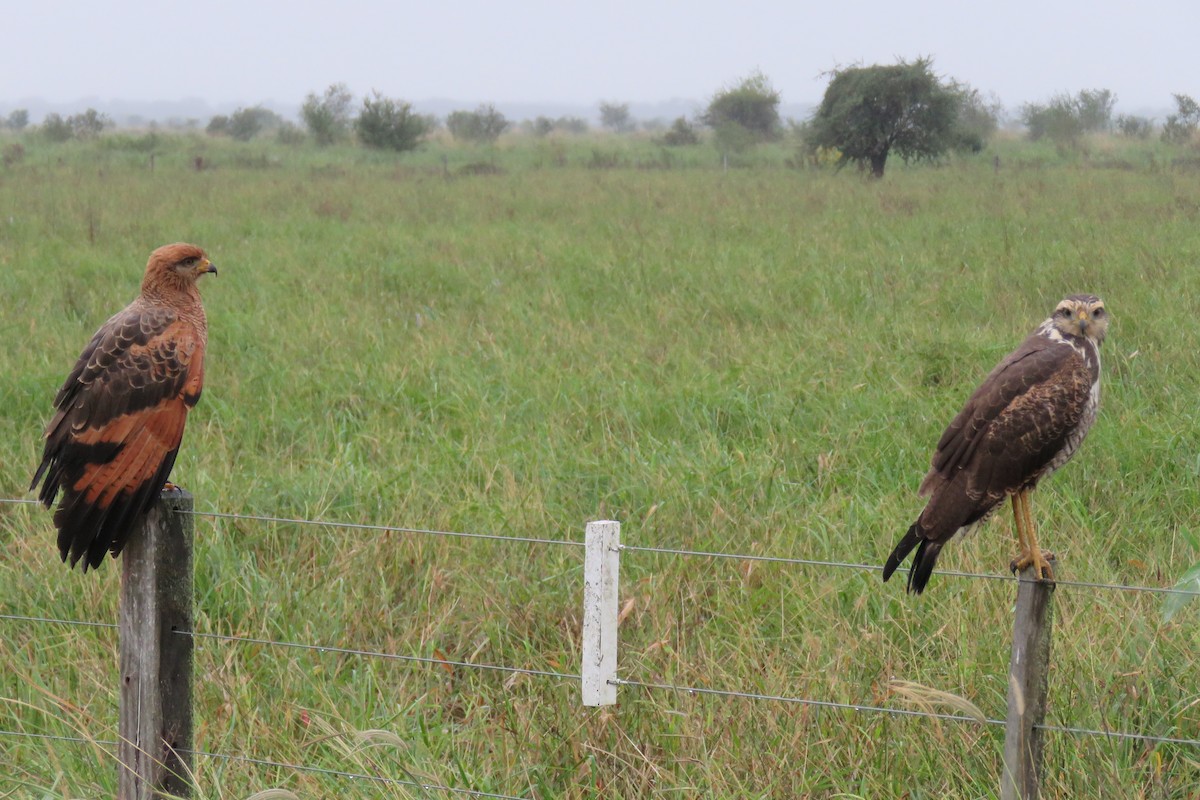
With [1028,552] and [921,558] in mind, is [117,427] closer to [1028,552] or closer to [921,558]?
[921,558]

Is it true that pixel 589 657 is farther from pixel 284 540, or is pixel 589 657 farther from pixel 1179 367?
pixel 1179 367

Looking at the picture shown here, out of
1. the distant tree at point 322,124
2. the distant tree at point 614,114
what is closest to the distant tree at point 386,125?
the distant tree at point 322,124

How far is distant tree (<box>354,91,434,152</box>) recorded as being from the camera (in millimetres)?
33781

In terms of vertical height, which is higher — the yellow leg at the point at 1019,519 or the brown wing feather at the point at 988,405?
the brown wing feather at the point at 988,405

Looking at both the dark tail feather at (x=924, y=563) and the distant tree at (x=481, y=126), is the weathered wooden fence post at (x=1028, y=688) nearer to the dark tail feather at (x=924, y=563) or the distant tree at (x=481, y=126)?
the dark tail feather at (x=924, y=563)

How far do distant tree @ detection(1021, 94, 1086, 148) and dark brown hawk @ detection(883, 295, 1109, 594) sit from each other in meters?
33.1

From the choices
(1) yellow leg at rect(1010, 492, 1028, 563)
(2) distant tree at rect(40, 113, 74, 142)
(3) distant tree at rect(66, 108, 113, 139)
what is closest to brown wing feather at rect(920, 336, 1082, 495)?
(1) yellow leg at rect(1010, 492, 1028, 563)

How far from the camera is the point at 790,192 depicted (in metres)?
16.5

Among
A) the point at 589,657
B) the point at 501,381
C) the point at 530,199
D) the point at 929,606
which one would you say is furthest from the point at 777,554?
the point at 530,199

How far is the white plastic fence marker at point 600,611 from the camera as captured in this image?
235cm

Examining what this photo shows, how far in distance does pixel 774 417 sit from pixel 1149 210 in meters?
8.73

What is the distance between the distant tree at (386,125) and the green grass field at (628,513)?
79.9 ft

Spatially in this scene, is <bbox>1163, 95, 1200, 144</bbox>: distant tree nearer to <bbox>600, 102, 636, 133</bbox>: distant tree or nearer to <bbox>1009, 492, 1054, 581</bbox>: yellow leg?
<bbox>1009, 492, 1054, 581</bbox>: yellow leg

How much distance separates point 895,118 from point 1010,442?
22.1 metres
